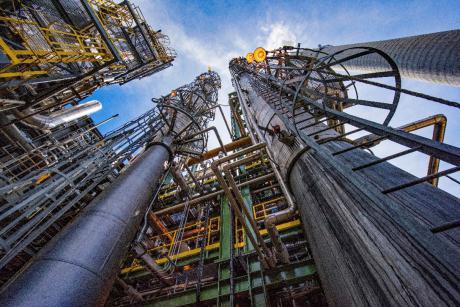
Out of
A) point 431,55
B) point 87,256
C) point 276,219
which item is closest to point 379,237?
point 276,219

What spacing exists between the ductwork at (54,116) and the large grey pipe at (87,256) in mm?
4519

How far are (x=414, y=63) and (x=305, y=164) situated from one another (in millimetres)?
5340

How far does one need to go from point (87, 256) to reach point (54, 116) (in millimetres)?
8232

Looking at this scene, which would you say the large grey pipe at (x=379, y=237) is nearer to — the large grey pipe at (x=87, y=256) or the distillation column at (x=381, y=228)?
the distillation column at (x=381, y=228)

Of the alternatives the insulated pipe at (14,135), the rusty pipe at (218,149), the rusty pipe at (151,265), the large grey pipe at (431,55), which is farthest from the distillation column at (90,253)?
the large grey pipe at (431,55)

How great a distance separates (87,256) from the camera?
11.0 feet

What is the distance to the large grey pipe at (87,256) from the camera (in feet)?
8.93

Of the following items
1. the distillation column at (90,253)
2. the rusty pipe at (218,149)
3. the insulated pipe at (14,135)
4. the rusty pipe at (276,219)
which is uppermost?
the insulated pipe at (14,135)

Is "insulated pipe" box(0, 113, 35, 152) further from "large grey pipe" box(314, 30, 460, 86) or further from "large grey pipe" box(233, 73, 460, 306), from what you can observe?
"large grey pipe" box(314, 30, 460, 86)

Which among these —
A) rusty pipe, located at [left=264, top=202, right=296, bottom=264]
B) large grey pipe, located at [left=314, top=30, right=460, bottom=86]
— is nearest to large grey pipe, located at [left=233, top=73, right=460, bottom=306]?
rusty pipe, located at [left=264, top=202, right=296, bottom=264]

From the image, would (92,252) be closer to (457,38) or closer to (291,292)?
(291,292)

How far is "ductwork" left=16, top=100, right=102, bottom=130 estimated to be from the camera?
7386mm

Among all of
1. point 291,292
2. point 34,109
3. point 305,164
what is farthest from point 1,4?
point 291,292

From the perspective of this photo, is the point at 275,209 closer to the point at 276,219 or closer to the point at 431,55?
the point at 276,219
